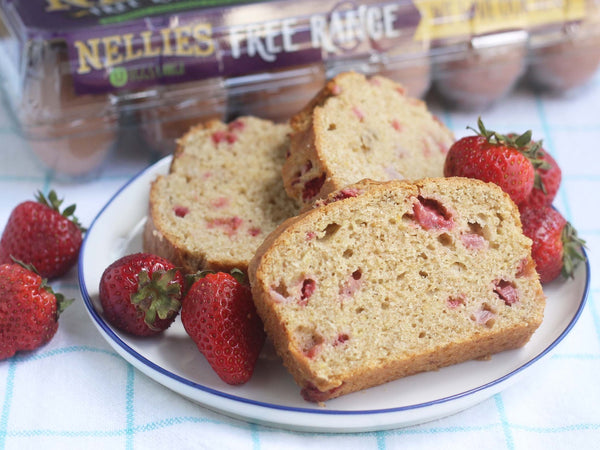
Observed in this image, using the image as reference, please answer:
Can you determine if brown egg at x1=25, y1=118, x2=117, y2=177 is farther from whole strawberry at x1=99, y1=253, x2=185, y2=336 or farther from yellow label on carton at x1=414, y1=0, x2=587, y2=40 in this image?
yellow label on carton at x1=414, y1=0, x2=587, y2=40

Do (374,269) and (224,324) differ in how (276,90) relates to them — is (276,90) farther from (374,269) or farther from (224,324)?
(224,324)

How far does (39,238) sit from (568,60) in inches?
118

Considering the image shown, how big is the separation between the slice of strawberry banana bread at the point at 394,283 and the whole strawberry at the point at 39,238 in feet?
3.01

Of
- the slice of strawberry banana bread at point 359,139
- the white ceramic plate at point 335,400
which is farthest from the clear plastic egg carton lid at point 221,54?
the white ceramic plate at point 335,400

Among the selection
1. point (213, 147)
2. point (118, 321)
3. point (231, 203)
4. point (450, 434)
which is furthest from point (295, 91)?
point (450, 434)

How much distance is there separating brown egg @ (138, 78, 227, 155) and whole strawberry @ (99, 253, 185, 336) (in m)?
1.36

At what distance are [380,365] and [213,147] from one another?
1.37 m

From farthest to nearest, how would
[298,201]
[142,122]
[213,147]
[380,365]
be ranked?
[142,122] → [213,147] → [298,201] → [380,365]

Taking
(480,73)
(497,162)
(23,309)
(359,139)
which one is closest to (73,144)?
(23,309)

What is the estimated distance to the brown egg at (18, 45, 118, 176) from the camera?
133 inches

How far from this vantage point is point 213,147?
3135 mm

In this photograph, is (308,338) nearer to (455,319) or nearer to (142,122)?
(455,319)

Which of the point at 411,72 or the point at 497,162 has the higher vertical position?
the point at 497,162

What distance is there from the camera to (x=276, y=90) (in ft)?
12.1
